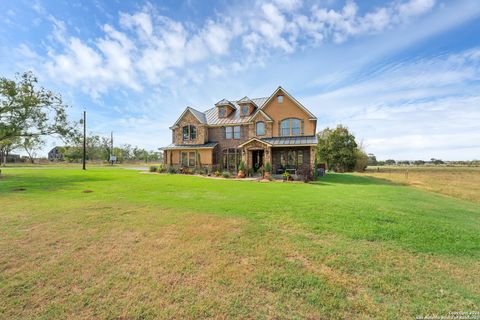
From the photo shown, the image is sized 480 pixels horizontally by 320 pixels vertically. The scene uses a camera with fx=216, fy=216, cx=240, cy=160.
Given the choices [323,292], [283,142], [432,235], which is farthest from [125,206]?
[283,142]

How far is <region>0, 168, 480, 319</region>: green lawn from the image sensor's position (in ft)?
10.6

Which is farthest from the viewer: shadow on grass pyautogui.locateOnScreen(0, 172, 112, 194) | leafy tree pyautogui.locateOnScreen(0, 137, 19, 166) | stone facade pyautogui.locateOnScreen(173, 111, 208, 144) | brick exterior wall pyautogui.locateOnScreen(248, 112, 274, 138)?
stone facade pyautogui.locateOnScreen(173, 111, 208, 144)

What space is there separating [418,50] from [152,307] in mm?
22866

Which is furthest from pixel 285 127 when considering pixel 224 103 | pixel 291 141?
pixel 224 103

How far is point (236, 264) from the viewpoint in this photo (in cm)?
428

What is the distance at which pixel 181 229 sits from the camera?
19.8 feet

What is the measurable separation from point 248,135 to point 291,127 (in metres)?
5.00

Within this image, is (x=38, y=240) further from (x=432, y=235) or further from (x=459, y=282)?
(x=432, y=235)

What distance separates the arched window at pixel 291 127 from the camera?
23.7 meters

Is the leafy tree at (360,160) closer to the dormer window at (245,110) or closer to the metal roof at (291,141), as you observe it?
the metal roof at (291,141)

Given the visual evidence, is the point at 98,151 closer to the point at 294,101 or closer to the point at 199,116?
the point at 199,116

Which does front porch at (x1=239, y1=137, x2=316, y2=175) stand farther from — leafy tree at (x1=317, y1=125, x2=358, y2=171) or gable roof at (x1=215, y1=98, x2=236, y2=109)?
leafy tree at (x1=317, y1=125, x2=358, y2=171)

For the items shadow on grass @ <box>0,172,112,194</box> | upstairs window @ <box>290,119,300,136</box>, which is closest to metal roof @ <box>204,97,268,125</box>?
upstairs window @ <box>290,119,300,136</box>

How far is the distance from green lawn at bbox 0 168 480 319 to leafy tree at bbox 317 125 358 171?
35740 millimetres
